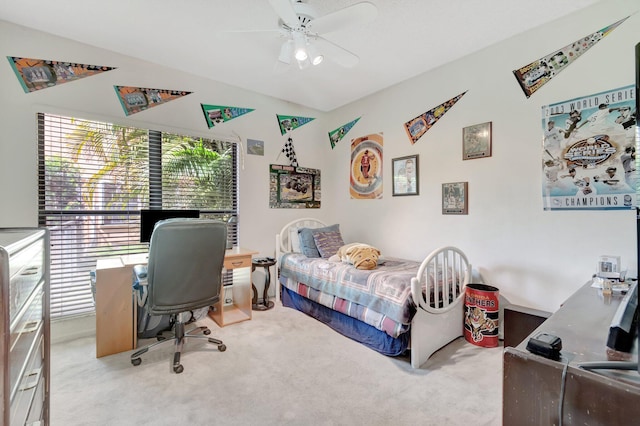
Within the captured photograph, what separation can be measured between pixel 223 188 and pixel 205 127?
0.72 meters

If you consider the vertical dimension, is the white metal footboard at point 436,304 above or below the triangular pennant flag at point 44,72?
below

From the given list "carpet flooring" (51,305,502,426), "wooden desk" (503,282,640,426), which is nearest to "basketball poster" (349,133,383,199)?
"carpet flooring" (51,305,502,426)

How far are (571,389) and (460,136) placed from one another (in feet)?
8.50

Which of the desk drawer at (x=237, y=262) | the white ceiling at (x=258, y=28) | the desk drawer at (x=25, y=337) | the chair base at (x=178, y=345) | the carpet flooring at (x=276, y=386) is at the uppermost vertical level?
the white ceiling at (x=258, y=28)

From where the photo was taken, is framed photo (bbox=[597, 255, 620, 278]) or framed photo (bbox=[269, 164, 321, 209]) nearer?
framed photo (bbox=[597, 255, 620, 278])

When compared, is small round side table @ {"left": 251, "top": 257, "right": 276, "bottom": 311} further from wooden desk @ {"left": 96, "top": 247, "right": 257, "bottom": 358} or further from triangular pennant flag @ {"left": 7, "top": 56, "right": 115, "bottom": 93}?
triangular pennant flag @ {"left": 7, "top": 56, "right": 115, "bottom": 93}

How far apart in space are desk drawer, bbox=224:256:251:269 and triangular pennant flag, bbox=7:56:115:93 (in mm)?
2126

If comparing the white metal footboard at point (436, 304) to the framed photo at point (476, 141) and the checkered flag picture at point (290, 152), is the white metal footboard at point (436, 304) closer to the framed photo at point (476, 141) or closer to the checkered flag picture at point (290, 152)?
the framed photo at point (476, 141)

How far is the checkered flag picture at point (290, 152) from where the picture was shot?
12.8 feet

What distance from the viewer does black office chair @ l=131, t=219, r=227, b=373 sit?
1942 mm

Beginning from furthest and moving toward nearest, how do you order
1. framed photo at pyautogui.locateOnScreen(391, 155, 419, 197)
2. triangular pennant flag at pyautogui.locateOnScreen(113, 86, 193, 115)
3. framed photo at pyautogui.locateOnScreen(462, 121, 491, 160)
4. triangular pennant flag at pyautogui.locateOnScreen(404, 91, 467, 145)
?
framed photo at pyautogui.locateOnScreen(391, 155, 419, 197), triangular pennant flag at pyautogui.locateOnScreen(404, 91, 467, 145), triangular pennant flag at pyautogui.locateOnScreen(113, 86, 193, 115), framed photo at pyautogui.locateOnScreen(462, 121, 491, 160)

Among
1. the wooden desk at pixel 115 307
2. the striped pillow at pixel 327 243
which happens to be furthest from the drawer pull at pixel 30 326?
the striped pillow at pixel 327 243

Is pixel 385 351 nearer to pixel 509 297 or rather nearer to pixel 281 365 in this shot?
pixel 281 365

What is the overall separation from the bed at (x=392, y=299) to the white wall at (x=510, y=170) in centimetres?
37
